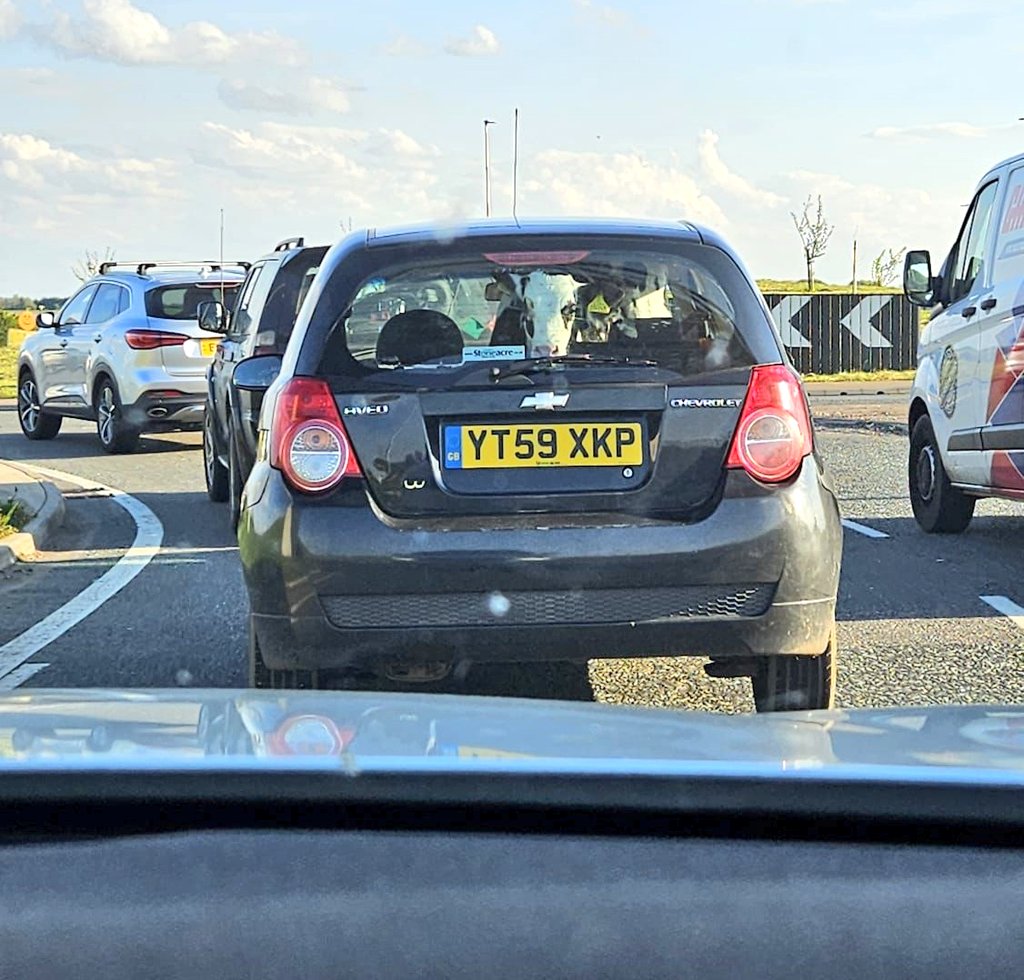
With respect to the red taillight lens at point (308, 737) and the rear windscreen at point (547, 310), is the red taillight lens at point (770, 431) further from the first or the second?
the red taillight lens at point (308, 737)

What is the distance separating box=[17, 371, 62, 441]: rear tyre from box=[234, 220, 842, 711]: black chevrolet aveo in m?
13.3

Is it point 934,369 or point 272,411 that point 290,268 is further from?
point 272,411

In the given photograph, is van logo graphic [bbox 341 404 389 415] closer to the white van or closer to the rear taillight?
the rear taillight

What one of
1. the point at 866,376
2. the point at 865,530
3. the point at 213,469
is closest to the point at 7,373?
the point at 866,376

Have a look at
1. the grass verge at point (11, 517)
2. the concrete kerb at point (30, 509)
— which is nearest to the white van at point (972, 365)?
the concrete kerb at point (30, 509)

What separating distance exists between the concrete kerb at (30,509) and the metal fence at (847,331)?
779 inches

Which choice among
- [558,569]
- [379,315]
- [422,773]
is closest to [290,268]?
[379,315]

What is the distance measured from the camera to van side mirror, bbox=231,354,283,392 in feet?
24.1

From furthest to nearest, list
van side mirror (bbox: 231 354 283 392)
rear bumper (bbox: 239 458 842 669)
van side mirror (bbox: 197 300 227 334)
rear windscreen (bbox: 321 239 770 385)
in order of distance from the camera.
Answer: van side mirror (bbox: 197 300 227 334) → van side mirror (bbox: 231 354 283 392) → rear windscreen (bbox: 321 239 770 385) → rear bumper (bbox: 239 458 842 669)

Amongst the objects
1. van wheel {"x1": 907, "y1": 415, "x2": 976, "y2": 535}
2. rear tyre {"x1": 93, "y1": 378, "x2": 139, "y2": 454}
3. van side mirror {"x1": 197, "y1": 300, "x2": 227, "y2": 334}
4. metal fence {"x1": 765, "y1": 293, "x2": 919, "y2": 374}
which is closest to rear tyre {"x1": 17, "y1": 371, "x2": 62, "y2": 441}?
rear tyre {"x1": 93, "y1": 378, "x2": 139, "y2": 454}

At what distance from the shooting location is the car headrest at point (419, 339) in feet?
14.6

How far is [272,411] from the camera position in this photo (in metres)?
4.50

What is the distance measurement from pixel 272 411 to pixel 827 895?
2.96m

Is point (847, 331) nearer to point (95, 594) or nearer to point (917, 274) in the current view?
point (917, 274)
